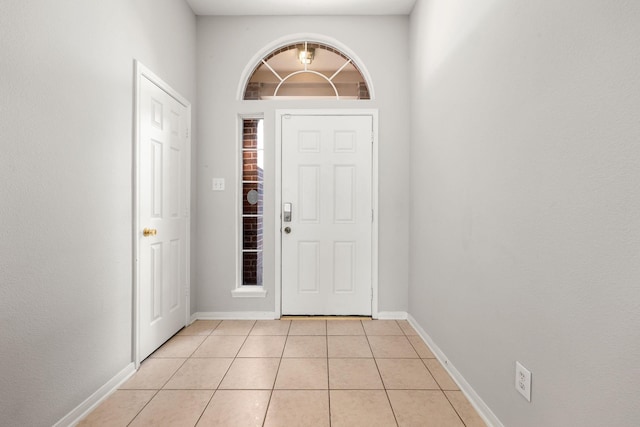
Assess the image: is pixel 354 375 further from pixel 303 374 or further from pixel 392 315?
pixel 392 315

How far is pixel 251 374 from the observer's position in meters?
2.12

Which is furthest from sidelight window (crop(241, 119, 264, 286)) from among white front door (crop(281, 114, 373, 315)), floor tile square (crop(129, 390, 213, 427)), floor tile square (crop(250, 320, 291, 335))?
floor tile square (crop(129, 390, 213, 427))

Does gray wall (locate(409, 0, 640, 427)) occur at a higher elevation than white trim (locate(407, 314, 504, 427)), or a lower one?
higher

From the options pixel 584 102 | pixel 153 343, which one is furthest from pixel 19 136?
pixel 584 102

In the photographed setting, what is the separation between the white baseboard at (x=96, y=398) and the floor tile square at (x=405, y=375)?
62.7 inches

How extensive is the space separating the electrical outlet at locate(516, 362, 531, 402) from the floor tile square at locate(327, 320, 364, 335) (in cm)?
150

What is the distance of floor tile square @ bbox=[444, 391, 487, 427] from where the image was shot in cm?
166

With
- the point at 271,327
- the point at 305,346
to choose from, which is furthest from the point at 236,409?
the point at 271,327

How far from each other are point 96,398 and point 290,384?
3.45 feet

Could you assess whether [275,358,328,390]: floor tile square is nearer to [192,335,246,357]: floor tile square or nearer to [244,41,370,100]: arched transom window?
[192,335,246,357]: floor tile square

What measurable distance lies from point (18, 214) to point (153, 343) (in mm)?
1404

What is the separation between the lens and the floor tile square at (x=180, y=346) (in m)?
2.42

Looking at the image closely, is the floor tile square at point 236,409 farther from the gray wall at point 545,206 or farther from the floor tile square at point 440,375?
the gray wall at point 545,206

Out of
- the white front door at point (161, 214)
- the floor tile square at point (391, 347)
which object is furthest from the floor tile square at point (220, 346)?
the floor tile square at point (391, 347)
